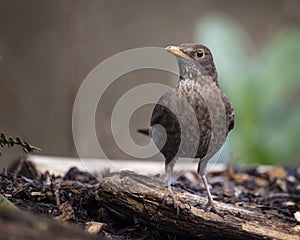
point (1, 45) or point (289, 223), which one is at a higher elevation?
point (1, 45)

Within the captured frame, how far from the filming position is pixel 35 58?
740 centimetres

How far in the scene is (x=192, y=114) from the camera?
3381mm

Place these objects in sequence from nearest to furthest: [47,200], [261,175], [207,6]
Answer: [47,200]
[261,175]
[207,6]

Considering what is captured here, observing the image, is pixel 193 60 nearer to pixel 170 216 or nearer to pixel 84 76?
pixel 170 216

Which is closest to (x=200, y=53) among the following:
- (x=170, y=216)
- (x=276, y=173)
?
(x=170, y=216)

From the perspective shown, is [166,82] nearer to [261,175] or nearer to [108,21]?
Answer: [108,21]

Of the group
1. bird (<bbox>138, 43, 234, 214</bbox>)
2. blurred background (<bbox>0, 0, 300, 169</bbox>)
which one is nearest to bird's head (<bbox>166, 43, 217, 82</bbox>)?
bird (<bbox>138, 43, 234, 214</bbox>)

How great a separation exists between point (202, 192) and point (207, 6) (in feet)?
23.3

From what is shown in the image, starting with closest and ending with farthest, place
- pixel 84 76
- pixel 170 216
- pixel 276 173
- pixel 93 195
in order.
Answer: pixel 170 216, pixel 93 195, pixel 276 173, pixel 84 76

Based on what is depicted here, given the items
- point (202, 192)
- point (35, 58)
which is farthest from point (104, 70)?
point (202, 192)

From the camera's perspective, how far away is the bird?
11.1 ft

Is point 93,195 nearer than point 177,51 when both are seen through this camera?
Yes

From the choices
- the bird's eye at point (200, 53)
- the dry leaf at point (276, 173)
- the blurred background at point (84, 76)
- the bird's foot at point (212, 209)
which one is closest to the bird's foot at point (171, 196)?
the bird's foot at point (212, 209)

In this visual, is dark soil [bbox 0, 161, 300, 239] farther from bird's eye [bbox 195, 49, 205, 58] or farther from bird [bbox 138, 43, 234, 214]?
bird's eye [bbox 195, 49, 205, 58]
